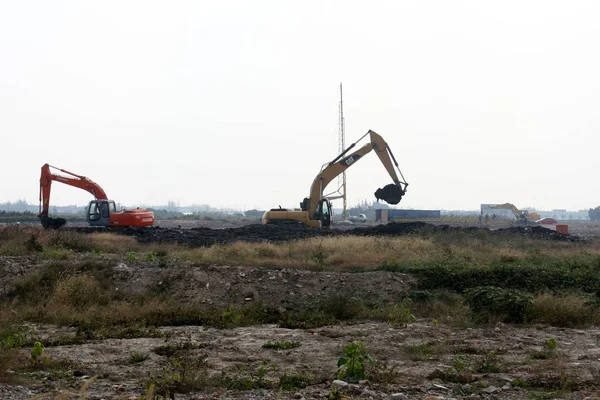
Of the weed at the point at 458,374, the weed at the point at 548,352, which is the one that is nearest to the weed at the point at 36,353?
the weed at the point at 458,374

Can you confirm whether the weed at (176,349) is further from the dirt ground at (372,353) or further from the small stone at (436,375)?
the small stone at (436,375)

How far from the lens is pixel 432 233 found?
2823cm

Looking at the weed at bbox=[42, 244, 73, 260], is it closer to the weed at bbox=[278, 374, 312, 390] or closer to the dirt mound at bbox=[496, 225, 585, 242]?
the weed at bbox=[278, 374, 312, 390]

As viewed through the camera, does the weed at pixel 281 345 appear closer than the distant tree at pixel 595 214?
Yes

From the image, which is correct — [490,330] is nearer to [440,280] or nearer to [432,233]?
[440,280]

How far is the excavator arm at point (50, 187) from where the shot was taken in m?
34.1

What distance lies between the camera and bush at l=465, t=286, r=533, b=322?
42.9 ft

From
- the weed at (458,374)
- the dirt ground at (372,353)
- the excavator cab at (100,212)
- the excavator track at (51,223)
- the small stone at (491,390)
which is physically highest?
the excavator cab at (100,212)

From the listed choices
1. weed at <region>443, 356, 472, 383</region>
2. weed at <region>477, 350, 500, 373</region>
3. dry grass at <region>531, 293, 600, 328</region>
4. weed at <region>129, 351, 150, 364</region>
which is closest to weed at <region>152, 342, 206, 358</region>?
weed at <region>129, 351, 150, 364</region>

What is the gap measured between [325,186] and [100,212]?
12.4 metres

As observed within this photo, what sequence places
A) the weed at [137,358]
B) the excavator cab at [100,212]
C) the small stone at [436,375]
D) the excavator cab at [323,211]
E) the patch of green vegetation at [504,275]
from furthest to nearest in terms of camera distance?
the excavator cab at [100,212] → the excavator cab at [323,211] → the patch of green vegetation at [504,275] → the weed at [137,358] → the small stone at [436,375]

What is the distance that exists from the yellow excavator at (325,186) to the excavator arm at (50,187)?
389 inches

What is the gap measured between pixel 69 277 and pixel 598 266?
14.6 meters

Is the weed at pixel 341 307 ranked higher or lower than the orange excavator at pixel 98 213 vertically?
lower
